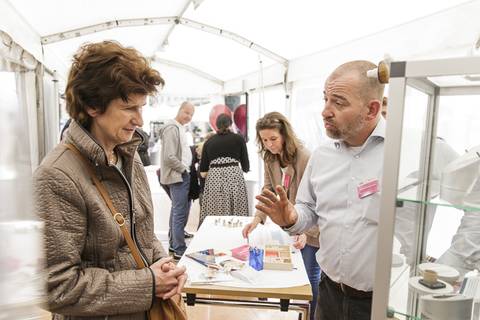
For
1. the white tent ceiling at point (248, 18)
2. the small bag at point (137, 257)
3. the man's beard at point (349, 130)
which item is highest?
the white tent ceiling at point (248, 18)

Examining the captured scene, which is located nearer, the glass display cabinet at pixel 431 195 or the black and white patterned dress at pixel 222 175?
the glass display cabinet at pixel 431 195

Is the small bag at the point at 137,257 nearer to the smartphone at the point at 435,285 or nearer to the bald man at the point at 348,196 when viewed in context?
the bald man at the point at 348,196

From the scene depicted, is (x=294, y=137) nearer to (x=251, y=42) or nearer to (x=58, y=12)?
(x=251, y=42)

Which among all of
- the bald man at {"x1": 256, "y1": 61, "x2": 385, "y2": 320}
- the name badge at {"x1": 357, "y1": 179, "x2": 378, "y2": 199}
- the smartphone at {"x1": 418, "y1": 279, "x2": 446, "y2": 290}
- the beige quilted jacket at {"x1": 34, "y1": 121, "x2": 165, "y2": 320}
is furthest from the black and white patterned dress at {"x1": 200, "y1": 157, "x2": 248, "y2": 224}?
the smartphone at {"x1": 418, "y1": 279, "x2": 446, "y2": 290}

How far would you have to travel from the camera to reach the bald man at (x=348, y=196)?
1.18 m

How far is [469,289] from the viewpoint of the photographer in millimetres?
784

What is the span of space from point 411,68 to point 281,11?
2.12 metres

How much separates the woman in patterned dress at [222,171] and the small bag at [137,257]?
2.40m

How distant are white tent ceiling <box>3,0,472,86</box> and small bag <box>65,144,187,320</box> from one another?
5.71 ft

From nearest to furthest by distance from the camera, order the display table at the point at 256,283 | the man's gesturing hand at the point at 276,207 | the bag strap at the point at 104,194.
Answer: the bag strap at the point at 104,194, the man's gesturing hand at the point at 276,207, the display table at the point at 256,283

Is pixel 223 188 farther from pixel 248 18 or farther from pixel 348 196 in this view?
pixel 348 196

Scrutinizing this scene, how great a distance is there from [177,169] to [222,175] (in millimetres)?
537

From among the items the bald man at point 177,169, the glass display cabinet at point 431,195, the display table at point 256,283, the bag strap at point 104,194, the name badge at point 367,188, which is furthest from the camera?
the bald man at point 177,169

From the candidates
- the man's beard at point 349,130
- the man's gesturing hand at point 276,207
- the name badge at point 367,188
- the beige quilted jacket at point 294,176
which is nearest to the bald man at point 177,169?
the beige quilted jacket at point 294,176
